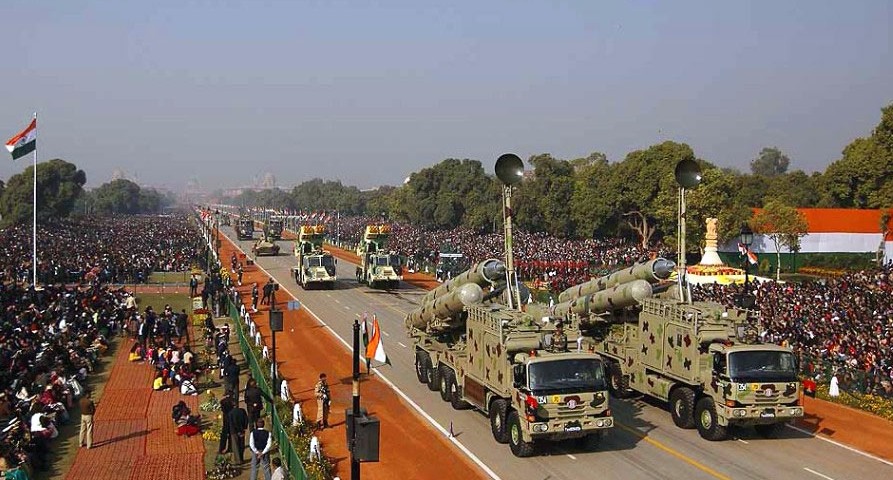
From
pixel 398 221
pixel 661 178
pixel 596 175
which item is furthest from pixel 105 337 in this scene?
pixel 398 221

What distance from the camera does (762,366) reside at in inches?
772

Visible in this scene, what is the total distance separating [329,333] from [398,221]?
109961 mm

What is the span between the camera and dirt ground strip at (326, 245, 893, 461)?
20827 millimetres

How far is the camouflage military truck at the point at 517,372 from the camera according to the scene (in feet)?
60.0

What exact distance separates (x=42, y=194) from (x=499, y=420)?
118 metres

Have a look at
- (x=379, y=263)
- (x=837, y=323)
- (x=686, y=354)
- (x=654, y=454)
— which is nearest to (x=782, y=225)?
(x=379, y=263)

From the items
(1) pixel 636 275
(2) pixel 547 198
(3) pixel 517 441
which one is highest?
(2) pixel 547 198

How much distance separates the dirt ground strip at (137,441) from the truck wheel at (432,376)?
23.2ft

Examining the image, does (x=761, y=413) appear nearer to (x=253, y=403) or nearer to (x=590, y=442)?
(x=590, y=442)

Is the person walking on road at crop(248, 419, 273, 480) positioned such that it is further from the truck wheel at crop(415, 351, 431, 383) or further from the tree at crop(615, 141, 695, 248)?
the tree at crop(615, 141, 695, 248)

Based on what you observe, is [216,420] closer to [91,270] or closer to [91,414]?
[91,414]

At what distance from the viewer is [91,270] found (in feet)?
189

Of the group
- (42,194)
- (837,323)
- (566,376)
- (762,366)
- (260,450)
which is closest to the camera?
(260,450)

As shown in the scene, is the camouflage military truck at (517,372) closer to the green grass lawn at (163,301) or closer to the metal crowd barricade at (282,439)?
the metal crowd barricade at (282,439)
